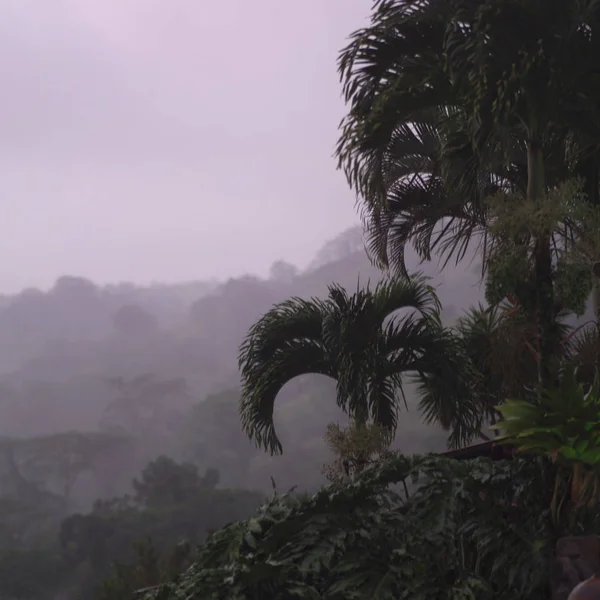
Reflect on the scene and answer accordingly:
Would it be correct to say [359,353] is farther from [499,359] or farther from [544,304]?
[544,304]

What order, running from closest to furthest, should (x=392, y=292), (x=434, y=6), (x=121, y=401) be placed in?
(x=434, y=6)
(x=392, y=292)
(x=121, y=401)

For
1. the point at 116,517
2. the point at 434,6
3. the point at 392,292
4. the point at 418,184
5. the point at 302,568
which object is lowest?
the point at 116,517

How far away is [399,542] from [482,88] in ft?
8.39

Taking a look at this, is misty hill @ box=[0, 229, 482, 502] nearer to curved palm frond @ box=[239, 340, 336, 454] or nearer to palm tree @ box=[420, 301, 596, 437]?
palm tree @ box=[420, 301, 596, 437]

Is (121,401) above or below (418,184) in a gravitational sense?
below

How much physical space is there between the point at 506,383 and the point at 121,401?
2107 inches

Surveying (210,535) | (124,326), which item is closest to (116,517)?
(210,535)

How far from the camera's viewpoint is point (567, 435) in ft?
11.6

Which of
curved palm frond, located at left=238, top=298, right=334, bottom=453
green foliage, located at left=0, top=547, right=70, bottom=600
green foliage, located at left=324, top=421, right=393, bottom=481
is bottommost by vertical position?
green foliage, located at left=0, top=547, right=70, bottom=600

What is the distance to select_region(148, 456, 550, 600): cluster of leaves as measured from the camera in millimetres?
3490

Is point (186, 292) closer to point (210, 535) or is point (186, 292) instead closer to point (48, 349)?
point (48, 349)

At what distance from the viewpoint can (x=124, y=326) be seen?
262 ft

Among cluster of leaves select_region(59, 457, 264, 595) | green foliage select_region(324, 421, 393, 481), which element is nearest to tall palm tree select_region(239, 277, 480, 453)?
green foliage select_region(324, 421, 393, 481)

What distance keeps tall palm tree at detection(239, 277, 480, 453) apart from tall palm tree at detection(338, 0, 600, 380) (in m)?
1.21
